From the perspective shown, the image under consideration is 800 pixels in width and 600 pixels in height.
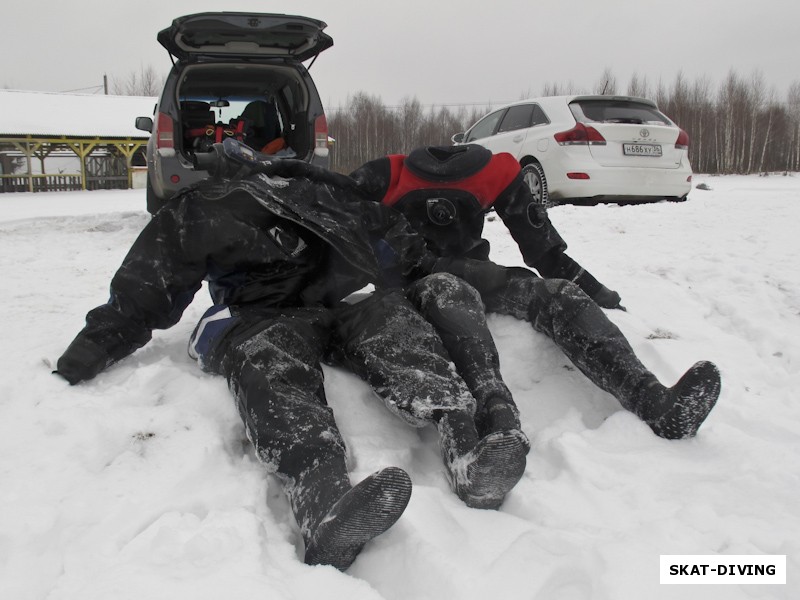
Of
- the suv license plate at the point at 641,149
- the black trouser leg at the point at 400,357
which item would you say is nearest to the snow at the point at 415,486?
the black trouser leg at the point at 400,357

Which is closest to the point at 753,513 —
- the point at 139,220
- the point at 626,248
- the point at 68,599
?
the point at 68,599

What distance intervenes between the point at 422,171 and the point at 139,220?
4.94m

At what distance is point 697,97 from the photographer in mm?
32719

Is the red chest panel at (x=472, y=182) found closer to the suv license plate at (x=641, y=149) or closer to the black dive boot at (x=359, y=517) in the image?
the black dive boot at (x=359, y=517)

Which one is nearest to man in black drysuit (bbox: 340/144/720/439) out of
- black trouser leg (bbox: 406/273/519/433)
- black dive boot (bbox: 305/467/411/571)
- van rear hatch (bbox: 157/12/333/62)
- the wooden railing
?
black trouser leg (bbox: 406/273/519/433)

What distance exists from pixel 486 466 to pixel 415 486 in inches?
10.5

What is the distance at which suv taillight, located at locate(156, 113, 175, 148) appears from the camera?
5051mm

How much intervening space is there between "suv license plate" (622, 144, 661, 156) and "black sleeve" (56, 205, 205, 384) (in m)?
5.23

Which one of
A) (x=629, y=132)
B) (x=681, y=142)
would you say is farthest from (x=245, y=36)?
(x=681, y=142)

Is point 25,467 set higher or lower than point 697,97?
lower

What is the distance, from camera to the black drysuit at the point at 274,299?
1.82m

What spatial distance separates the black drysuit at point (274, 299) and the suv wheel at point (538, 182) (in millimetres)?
4331

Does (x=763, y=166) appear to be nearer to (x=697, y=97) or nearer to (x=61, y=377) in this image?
(x=697, y=97)

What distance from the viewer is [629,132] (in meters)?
6.17
